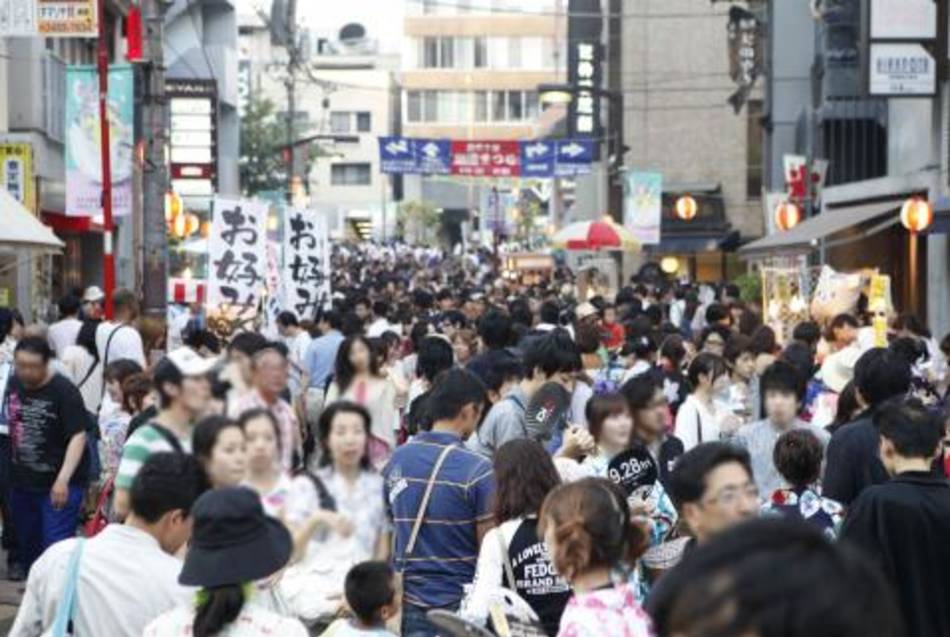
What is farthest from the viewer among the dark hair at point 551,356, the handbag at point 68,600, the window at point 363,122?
the window at point 363,122

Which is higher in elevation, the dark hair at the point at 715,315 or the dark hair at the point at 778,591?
the dark hair at the point at 778,591

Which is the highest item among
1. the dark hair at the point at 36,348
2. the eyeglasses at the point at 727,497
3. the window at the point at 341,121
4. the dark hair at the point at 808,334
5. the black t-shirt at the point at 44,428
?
the window at the point at 341,121

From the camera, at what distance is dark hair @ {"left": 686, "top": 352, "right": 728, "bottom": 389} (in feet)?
35.0

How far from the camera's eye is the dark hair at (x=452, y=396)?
733 cm

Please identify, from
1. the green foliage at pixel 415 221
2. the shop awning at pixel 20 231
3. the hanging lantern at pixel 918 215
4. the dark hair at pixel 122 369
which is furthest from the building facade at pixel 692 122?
the green foliage at pixel 415 221

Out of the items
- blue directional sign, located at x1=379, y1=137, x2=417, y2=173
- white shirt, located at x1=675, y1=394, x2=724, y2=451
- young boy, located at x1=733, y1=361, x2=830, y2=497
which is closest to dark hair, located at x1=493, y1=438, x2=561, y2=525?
young boy, located at x1=733, y1=361, x2=830, y2=497

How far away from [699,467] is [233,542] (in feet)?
5.09

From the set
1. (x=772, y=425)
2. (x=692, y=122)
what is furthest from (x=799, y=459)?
(x=692, y=122)

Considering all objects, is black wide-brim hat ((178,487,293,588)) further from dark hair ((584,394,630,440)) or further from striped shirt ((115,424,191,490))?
dark hair ((584,394,630,440))

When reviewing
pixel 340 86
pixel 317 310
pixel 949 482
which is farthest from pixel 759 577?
pixel 340 86

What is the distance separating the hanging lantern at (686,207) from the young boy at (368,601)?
36836 millimetres

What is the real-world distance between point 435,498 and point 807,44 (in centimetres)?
3450

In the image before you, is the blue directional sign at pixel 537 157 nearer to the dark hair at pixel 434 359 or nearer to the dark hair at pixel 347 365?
the dark hair at pixel 434 359

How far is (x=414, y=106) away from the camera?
9019cm
